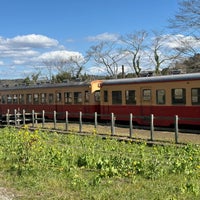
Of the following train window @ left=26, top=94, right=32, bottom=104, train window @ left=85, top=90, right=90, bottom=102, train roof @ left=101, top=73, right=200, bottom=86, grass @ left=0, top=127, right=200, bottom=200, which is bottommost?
grass @ left=0, top=127, right=200, bottom=200

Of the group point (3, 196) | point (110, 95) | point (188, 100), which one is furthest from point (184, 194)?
point (110, 95)

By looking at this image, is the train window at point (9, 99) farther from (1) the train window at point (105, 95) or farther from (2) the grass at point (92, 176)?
(2) the grass at point (92, 176)

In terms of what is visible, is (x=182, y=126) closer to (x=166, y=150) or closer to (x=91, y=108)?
(x=91, y=108)

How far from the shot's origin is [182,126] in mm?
22438

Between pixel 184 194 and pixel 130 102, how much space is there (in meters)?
18.5

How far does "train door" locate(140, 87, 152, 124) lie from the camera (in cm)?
2380

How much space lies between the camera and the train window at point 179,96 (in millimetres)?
21505

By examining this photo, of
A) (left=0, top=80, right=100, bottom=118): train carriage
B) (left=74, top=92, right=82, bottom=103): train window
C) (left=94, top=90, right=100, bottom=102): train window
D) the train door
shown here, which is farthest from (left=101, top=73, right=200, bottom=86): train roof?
(left=74, top=92, right=82, bottom=103): train window

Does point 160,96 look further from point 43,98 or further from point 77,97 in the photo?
point 43,98

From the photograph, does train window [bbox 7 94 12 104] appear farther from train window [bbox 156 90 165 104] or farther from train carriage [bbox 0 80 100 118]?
train window [bbox 156 90 165 104]

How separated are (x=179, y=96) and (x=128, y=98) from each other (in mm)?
4289

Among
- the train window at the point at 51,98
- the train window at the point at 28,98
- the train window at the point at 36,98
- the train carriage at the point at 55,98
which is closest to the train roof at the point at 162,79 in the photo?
Answer: the train carriage at the point at 55,98

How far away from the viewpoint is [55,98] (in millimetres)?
32844

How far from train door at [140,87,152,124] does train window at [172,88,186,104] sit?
6.30 feet
